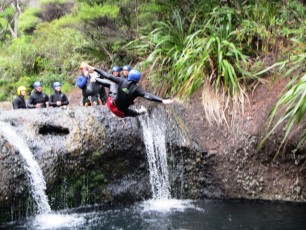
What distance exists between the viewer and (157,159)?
27.6 ft

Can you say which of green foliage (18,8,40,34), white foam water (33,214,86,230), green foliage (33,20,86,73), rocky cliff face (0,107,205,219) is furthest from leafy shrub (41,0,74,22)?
white foam water (33,214,86,230)

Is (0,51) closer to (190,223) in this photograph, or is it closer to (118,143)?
(118,143)

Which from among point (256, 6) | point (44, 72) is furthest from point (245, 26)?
point (44, 72)

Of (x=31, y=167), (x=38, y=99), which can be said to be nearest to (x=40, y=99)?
(x=38, y=99)

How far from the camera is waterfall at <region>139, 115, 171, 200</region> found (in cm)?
838

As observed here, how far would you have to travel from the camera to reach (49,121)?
7.77 metres

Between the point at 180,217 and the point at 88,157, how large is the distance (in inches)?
81.8

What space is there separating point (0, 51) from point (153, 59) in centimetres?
996

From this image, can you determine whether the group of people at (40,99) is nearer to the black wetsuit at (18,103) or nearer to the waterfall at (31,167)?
the black wetsuit at (18,103)

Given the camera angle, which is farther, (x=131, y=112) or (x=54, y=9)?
(x=54, y=9)

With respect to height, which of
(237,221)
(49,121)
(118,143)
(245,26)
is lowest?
(237,221)

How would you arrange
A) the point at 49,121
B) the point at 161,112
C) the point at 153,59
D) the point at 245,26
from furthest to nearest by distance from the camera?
the point at 153,59, the point at 245,26, the point at 161,112, the point at 49,121

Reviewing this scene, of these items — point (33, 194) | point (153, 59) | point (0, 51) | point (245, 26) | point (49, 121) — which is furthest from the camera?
point (0, 51)

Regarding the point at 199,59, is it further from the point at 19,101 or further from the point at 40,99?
the point at 19,101
